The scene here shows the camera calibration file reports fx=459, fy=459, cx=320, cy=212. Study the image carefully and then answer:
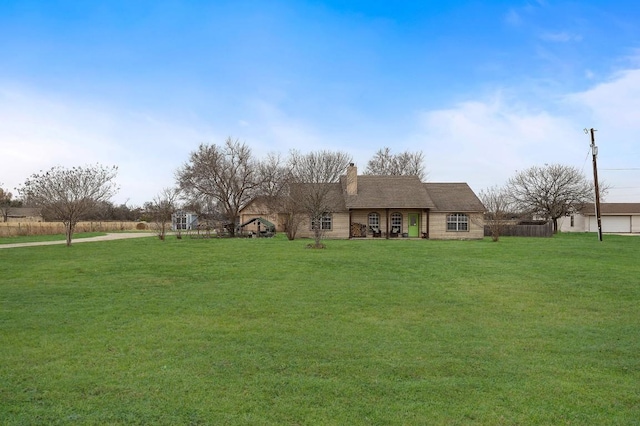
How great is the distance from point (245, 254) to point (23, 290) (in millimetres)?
8990

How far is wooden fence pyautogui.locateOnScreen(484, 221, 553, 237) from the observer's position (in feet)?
128

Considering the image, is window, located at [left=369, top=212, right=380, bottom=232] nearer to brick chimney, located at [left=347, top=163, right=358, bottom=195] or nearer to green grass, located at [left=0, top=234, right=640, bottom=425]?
brick chimney, located at [left=347, top=163, right=358, bottom=195]

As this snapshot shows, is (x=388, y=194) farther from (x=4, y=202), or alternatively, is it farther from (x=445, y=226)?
(x=4, y=202)

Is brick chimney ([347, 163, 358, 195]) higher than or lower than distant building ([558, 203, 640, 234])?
higher

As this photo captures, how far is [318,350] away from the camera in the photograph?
598 centimetres

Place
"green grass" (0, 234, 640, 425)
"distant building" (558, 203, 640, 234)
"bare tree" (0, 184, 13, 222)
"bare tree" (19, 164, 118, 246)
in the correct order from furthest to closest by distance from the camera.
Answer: "bare tree" (0, 184, 13, 222), "distant building" (558, 203, 640, 234), "bare tree" (19, 164, 118, 246), "green grass" (0, 234, 640, 425)

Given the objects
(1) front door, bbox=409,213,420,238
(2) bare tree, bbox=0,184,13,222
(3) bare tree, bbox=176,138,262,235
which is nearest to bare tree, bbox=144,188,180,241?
(3) bare tree, bbox=176,138,262,235

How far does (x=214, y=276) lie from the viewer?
1270 cm

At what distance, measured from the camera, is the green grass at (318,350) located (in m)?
4.16

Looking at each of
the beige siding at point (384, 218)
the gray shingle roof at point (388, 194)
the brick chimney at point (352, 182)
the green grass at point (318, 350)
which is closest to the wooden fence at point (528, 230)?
the beige siding at point (384, 218)

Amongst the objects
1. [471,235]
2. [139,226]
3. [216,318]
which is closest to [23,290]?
[216,318]

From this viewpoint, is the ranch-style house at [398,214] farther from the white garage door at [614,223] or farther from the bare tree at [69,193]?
the white garage door at [614,223]

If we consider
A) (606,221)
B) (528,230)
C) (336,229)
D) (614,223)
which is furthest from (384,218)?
(614,223)

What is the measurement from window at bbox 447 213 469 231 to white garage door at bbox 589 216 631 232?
1111 inches
